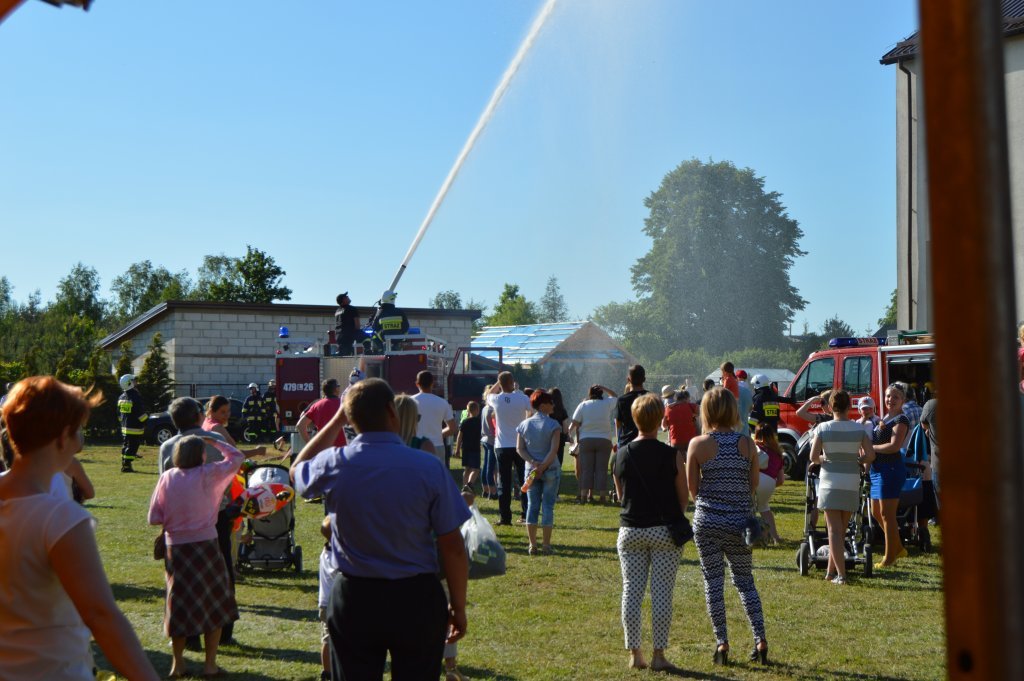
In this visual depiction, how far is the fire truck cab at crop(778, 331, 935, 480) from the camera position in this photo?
53.7ft

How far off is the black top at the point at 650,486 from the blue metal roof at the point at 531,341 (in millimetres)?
45710

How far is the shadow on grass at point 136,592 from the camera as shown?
31.0ft

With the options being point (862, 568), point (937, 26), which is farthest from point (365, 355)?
point (937, 26)

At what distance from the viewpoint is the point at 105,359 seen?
Answer: 120 feet

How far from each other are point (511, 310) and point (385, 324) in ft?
260

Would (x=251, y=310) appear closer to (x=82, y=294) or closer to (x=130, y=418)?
(x=130, y=418)

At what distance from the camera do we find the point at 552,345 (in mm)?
56094

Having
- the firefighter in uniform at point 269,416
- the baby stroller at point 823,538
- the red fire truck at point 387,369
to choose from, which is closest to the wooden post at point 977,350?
the baby stroller at point 823,538

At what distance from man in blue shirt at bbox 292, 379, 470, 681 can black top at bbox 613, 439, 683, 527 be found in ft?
8.61

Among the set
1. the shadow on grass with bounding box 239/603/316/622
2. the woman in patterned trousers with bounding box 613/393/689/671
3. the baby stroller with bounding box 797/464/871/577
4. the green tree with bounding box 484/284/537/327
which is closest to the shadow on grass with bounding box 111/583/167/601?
the shadow on grass with bounding box 239/603/316/622

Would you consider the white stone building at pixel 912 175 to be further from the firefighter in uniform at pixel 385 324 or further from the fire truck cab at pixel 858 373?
the firefighter in uniform at pixel 385 324

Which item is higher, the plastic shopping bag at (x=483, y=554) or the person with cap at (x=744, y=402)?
the person with cap at (x=744, y=402)

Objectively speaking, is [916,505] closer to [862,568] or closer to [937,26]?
[862,568]

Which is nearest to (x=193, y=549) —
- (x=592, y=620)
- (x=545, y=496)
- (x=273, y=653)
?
(x=273, y=653)
